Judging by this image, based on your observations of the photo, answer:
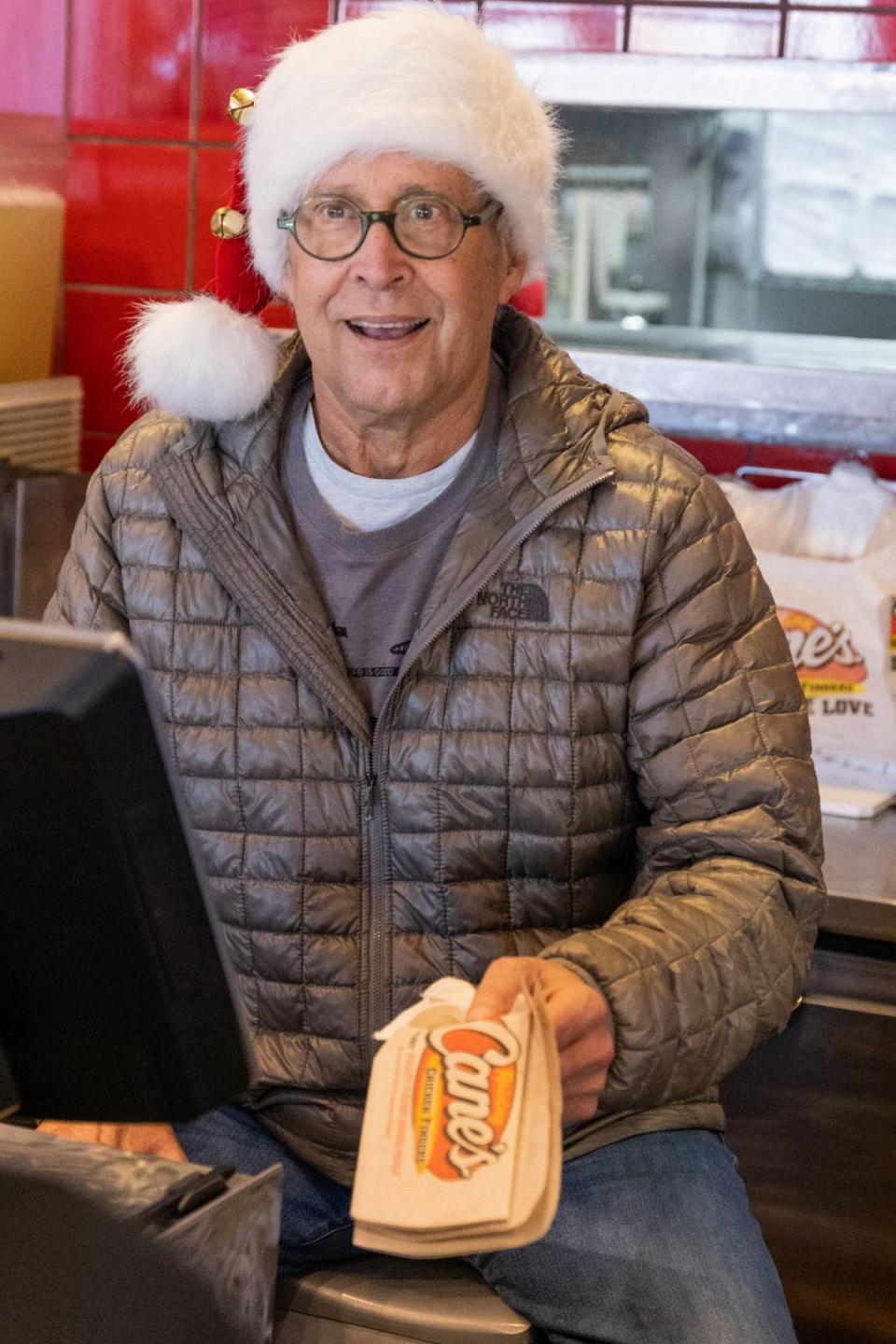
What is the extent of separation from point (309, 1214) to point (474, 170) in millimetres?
919

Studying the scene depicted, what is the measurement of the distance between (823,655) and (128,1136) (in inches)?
41.6

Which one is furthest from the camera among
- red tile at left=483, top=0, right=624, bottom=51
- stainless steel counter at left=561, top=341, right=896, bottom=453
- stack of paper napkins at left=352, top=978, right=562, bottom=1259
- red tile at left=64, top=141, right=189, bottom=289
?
red tile at left=64, top=141, right=189, bottom=289

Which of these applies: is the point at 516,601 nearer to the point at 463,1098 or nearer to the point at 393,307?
the point at 393,307

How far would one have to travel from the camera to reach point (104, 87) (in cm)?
245

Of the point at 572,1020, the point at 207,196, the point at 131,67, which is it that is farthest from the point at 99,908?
the point at 131,67

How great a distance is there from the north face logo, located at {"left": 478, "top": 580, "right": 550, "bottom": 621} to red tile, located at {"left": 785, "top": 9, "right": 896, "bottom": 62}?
43.4 inches

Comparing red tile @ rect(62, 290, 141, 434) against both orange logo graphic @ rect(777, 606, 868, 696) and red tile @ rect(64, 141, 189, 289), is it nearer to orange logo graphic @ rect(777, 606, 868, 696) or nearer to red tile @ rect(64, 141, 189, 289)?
red tile @ rect(64, 141, 189, 289)

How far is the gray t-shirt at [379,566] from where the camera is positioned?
138 cm

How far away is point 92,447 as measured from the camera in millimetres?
2564

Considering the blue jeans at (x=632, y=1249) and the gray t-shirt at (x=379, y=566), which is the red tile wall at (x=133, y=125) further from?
the blue jeans at (x=632, y=1249)

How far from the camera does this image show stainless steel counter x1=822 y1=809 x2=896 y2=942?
1.62 meters

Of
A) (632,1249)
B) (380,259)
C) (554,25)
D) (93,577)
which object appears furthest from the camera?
(554,25)

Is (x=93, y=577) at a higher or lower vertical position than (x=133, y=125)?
lower

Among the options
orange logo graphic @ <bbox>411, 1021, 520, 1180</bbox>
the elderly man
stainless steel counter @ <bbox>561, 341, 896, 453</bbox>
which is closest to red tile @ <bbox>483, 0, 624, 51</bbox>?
stainless steel counter @ <bbox>561, 341, 896, 453</bbox>
